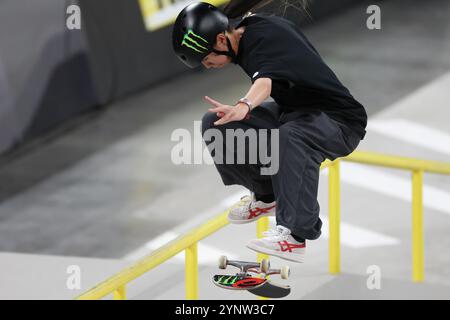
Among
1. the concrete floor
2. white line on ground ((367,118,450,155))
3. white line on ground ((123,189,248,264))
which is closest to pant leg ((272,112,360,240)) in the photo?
the concrete floor

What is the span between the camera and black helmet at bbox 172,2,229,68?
18.4 ft

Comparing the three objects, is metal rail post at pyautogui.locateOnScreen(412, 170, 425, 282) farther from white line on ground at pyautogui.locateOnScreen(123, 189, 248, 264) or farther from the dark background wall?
the dark background wall

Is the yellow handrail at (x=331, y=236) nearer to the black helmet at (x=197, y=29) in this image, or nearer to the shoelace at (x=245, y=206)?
the shoelace at (x=245, y=206)

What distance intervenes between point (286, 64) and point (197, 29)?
44 centimetres

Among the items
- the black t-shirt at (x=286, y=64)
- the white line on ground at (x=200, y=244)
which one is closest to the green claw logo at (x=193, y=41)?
the black t-shirt at (x=286, y=64)

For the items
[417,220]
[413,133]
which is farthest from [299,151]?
[413,133]

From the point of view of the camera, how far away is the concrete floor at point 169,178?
11.8 metres

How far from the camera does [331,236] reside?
8414mm

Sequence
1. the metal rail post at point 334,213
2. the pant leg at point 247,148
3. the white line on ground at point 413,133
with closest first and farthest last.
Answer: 1. the pant leg at point 247,148
2. the metal rail post at point 334,213
3. the white line on ground at point 413,133

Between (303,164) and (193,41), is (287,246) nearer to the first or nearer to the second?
(303,164)

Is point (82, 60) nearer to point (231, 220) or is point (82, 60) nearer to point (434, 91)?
point (434, 91)

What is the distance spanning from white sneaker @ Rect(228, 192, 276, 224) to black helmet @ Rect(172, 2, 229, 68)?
42.3 inches

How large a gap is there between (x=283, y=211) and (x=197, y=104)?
977cm

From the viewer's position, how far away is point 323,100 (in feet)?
19.5
